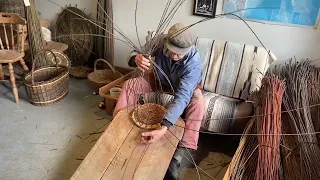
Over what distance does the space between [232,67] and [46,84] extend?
175 cm

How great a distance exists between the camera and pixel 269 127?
1795 mm

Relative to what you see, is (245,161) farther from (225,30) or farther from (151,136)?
(225,30)

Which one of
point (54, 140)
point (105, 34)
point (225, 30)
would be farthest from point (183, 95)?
point (105, 34)

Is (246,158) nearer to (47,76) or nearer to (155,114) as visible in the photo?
(155,114)

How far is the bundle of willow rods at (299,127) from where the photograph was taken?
1.68 m

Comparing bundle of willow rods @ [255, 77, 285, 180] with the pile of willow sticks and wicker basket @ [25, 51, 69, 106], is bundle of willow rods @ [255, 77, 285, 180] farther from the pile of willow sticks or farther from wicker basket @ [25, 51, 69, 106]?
wicker basket @ [25, 51, 69, 106]

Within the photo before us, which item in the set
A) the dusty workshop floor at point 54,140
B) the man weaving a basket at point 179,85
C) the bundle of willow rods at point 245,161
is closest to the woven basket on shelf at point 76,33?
the dusty workshop floor at point 54,140

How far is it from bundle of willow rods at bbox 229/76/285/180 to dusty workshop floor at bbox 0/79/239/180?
0.41m

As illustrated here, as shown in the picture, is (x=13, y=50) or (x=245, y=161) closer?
(x=245, y=161)

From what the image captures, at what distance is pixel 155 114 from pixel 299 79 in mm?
1185

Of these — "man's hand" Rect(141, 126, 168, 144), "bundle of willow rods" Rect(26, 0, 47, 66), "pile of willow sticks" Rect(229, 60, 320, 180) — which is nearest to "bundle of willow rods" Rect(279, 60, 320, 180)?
"pile of willow sticks" Rect(229, 60, 320, 180)

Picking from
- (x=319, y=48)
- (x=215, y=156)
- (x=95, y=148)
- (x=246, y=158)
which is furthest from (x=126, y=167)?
(x=319, y=48)

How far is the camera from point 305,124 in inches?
75.4

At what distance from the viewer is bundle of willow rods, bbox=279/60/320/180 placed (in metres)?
1.68
